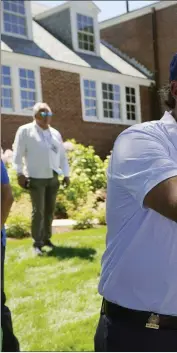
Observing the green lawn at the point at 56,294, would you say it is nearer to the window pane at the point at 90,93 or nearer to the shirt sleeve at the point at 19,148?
the shirt sleeve at the point at 19,148

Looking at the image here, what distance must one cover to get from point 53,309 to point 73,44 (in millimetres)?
3651

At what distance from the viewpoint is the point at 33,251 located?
12.3ft

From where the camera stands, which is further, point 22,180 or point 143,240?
point 22,180

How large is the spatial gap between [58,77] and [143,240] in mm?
5519

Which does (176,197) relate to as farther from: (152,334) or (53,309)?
(53,309)

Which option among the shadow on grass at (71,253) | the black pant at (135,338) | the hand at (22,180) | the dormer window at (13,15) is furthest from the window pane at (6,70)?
the black pant at (135,338)

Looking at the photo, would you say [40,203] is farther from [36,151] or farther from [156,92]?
[156,92]

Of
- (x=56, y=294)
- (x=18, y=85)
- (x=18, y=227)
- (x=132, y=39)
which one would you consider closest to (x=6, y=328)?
(x=56, y=294)

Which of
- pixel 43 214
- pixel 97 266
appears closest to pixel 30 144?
pixel 43 214

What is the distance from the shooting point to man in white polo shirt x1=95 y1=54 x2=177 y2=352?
90 cm

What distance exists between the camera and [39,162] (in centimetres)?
387

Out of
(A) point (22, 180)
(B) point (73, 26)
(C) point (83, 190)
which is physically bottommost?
(C) point (83, 190)

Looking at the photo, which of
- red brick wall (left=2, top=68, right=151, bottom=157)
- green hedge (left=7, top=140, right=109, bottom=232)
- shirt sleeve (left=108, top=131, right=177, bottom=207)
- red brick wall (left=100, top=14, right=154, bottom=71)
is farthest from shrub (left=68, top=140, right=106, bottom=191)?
shirt sleeve (left=108, top=131, right=177, bottom=207)

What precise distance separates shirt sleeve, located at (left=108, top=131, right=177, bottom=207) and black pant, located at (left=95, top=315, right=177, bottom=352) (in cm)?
26
